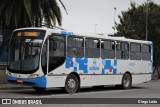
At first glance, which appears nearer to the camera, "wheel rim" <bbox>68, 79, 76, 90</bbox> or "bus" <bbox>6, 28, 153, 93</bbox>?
"bus" <bbox>6, 28, 153, 93</bbox>

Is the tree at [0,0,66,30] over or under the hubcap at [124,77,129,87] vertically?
over

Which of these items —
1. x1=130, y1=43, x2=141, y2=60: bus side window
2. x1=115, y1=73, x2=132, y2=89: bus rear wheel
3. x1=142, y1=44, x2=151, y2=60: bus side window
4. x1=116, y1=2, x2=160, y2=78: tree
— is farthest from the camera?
x1=116, y1=2, x2=160, y2=78: tree

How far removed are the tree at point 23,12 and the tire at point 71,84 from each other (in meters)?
7.79

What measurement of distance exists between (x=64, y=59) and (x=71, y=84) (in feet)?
4.35

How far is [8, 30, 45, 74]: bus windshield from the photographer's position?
1891cm

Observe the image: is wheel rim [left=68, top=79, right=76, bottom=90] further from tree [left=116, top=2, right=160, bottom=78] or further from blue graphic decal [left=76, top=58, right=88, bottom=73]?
tree [left=116, top=2, right=160, bottom=78]

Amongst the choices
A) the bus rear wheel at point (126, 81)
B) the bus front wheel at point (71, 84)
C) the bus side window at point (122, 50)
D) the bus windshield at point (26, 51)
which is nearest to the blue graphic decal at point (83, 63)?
the bus front wheel at point (71, 84)

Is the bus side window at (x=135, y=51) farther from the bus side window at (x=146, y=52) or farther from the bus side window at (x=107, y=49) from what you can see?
the bus side window at (x=107, y=49)

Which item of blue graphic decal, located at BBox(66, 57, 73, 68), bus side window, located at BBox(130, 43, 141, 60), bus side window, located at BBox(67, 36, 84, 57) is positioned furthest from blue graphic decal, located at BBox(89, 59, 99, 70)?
bus side window, located at BBox(130, 43, 141, 60)

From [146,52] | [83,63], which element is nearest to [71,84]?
[83,63]

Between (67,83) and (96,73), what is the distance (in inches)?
104

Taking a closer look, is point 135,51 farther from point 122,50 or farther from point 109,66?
point 109,66

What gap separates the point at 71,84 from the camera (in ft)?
67.1

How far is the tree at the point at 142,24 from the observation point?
43125 mm
